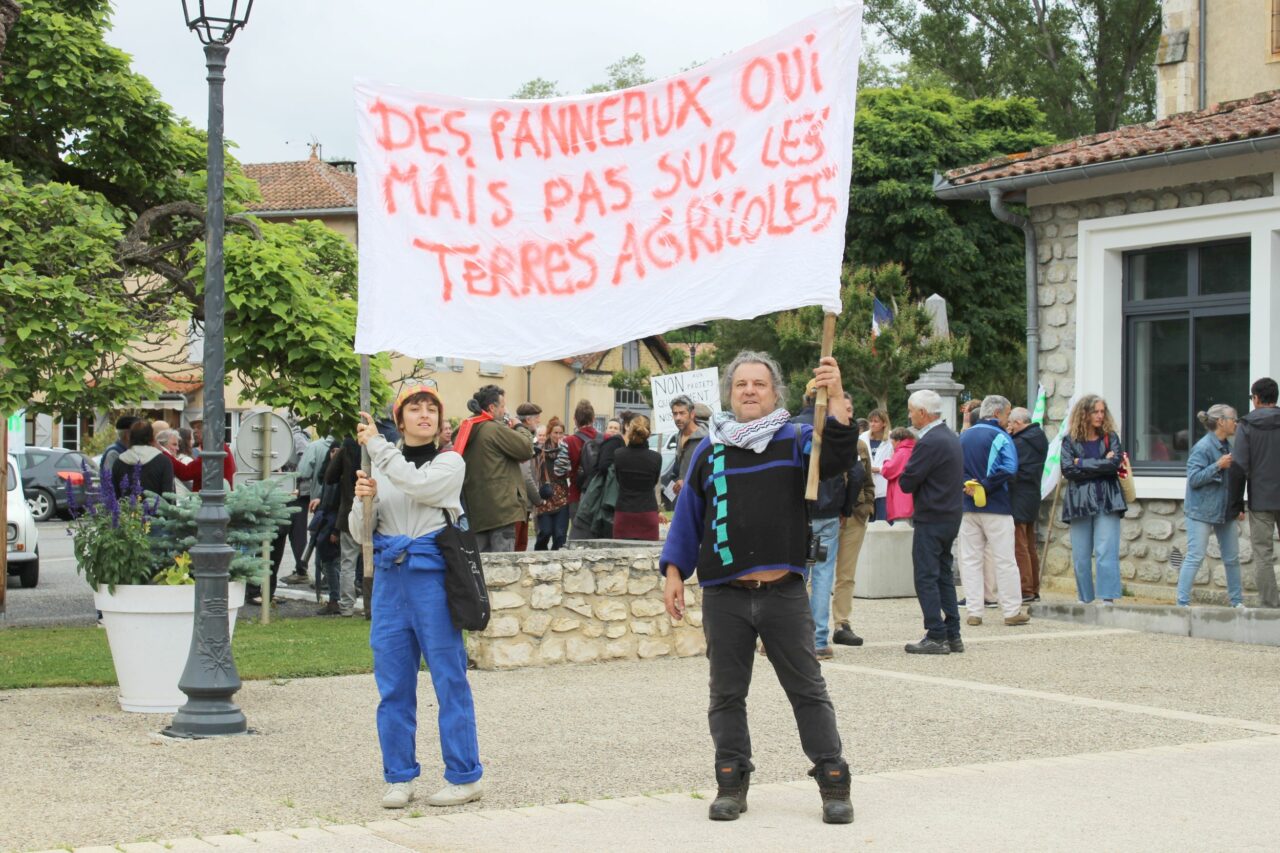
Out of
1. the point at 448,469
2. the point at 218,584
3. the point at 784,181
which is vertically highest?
the point at 784,181

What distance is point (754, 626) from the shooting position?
6.53m

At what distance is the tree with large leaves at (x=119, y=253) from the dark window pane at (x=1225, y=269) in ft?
26.5

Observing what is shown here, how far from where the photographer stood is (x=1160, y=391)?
651 inches

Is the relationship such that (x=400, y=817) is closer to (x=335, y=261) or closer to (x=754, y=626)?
(x=754, y=626)

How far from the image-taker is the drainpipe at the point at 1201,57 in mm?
19953

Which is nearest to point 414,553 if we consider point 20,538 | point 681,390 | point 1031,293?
point 1031,293

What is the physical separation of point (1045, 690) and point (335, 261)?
7.63m

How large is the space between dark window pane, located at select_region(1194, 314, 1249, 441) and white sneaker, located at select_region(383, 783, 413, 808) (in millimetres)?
11154

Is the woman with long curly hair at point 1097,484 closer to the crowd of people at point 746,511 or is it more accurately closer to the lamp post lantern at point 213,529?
the crowd of people at point 746,511

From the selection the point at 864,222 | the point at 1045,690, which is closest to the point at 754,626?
the point at 1045,690

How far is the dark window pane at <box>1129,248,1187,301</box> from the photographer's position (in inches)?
642

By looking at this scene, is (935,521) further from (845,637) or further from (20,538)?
(20,538)

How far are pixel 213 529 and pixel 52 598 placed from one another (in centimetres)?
1008

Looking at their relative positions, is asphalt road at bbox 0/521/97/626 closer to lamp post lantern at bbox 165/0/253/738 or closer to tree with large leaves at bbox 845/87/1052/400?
lamp post lantern at bbox 165/0/253/738
